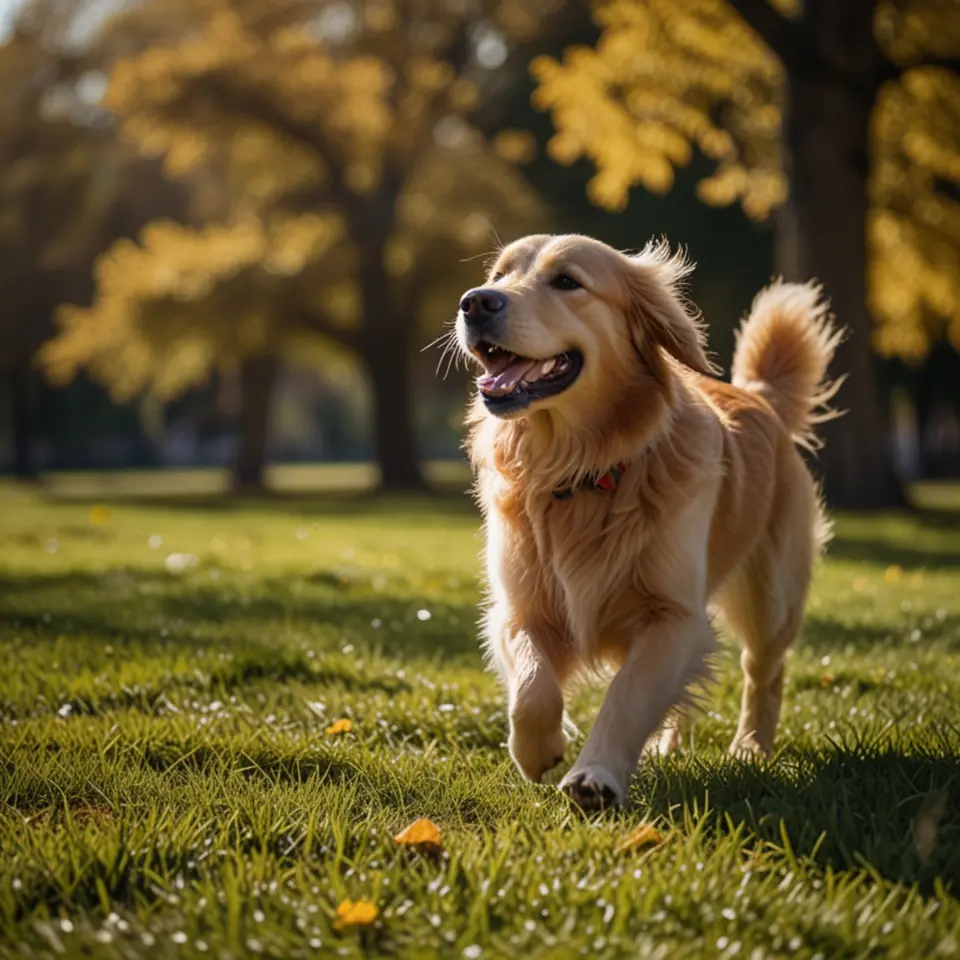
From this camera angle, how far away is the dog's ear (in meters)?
3.74

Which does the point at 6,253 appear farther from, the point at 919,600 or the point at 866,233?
the point at 919,600

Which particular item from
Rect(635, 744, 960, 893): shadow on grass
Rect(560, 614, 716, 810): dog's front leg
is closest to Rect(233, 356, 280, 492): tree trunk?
Rect(560, 614, 716, 810): dog's front leg

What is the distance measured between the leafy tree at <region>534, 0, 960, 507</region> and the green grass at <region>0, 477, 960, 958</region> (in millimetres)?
7447

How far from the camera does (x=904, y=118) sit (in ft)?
46.3

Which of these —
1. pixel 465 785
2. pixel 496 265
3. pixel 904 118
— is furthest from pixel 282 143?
pixel 465 785

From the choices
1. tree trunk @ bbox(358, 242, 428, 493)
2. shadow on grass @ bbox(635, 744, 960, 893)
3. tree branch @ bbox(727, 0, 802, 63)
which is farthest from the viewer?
tree trunk @ bbox(358, 242, 428, 493)

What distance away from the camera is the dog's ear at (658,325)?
374 centimetres

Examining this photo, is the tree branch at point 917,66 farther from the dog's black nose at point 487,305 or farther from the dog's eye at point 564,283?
the dog's black nose at point 487,305

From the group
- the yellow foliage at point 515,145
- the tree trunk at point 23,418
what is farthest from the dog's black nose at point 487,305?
the tree trunk at point 23,418

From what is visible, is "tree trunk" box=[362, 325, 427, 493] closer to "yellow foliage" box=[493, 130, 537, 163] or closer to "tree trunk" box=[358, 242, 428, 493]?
"tree trunk" box=[358, 242, 428, 493]

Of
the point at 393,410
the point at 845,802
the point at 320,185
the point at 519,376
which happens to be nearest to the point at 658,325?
the point at 519,376

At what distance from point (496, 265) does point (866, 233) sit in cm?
1005

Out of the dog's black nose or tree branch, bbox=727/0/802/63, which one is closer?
the dog's black nose

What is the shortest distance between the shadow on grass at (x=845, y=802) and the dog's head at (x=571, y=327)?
118cm
